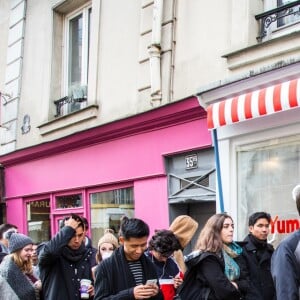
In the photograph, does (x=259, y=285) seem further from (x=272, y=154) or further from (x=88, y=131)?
(x=88, y=131)

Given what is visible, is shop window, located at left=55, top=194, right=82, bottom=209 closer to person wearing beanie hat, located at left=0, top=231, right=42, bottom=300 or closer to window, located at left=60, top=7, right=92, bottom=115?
window, located at left=60, top=7, right=92, bottom=115

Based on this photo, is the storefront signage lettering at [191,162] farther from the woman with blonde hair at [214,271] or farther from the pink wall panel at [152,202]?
the woman with blonde hair at [214,271]

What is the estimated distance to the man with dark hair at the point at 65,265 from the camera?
476 centimetres

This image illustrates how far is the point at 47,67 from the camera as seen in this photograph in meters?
11.6

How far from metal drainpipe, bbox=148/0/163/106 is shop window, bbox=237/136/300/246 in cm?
183

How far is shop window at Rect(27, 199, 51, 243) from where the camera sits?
1173 centimetres

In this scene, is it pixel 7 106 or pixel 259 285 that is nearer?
pixel 259 285

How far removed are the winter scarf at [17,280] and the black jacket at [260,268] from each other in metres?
2.07

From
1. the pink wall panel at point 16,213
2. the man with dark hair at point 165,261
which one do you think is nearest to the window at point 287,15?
the man with dark hair at point 165,261

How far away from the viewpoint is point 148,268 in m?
4.04

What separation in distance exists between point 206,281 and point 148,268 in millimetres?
888

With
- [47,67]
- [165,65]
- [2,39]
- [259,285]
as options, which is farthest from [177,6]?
[2,39]

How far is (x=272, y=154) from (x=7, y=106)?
7416 millimetres

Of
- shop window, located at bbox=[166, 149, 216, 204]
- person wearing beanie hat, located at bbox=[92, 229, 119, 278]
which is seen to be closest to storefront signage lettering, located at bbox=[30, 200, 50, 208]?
shop window, located at bbox=[166, 149, 216, 204]
